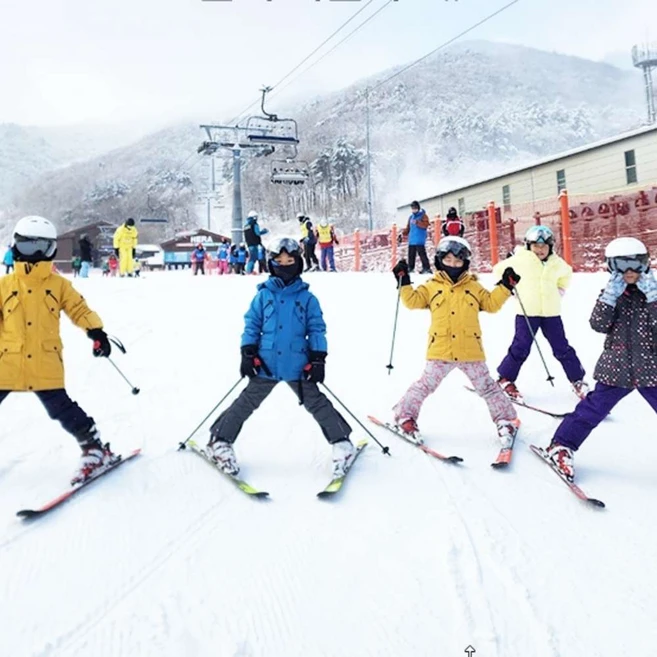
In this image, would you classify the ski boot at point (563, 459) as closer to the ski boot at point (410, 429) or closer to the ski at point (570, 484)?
the ski at point (570, 484)

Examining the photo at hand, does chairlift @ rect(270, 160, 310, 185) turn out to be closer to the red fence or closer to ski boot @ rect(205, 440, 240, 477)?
the red fence

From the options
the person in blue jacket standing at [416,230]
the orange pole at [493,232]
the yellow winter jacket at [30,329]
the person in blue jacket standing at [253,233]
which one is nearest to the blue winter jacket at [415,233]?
the person in blue jacket standing at [416,230]

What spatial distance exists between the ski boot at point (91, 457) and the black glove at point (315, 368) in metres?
1.26

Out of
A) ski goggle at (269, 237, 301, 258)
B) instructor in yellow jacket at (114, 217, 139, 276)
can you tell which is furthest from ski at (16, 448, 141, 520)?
instructor in yellow jacket at (114, 217, 139, 276)

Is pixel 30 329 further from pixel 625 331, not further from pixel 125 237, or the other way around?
pixel 125 237

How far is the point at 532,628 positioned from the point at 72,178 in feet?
461

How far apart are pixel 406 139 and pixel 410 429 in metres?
107

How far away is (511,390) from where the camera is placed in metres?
4.39

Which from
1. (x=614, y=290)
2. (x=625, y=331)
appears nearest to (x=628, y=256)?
(x=614, y=290)

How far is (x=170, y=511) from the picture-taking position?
266 cm

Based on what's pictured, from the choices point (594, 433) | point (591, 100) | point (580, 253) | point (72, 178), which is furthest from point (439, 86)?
point (594, 433)

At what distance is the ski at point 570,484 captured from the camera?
8.68 feet

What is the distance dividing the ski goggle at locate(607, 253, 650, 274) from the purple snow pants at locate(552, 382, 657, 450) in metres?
0.64

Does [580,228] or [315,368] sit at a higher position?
[580,228]
